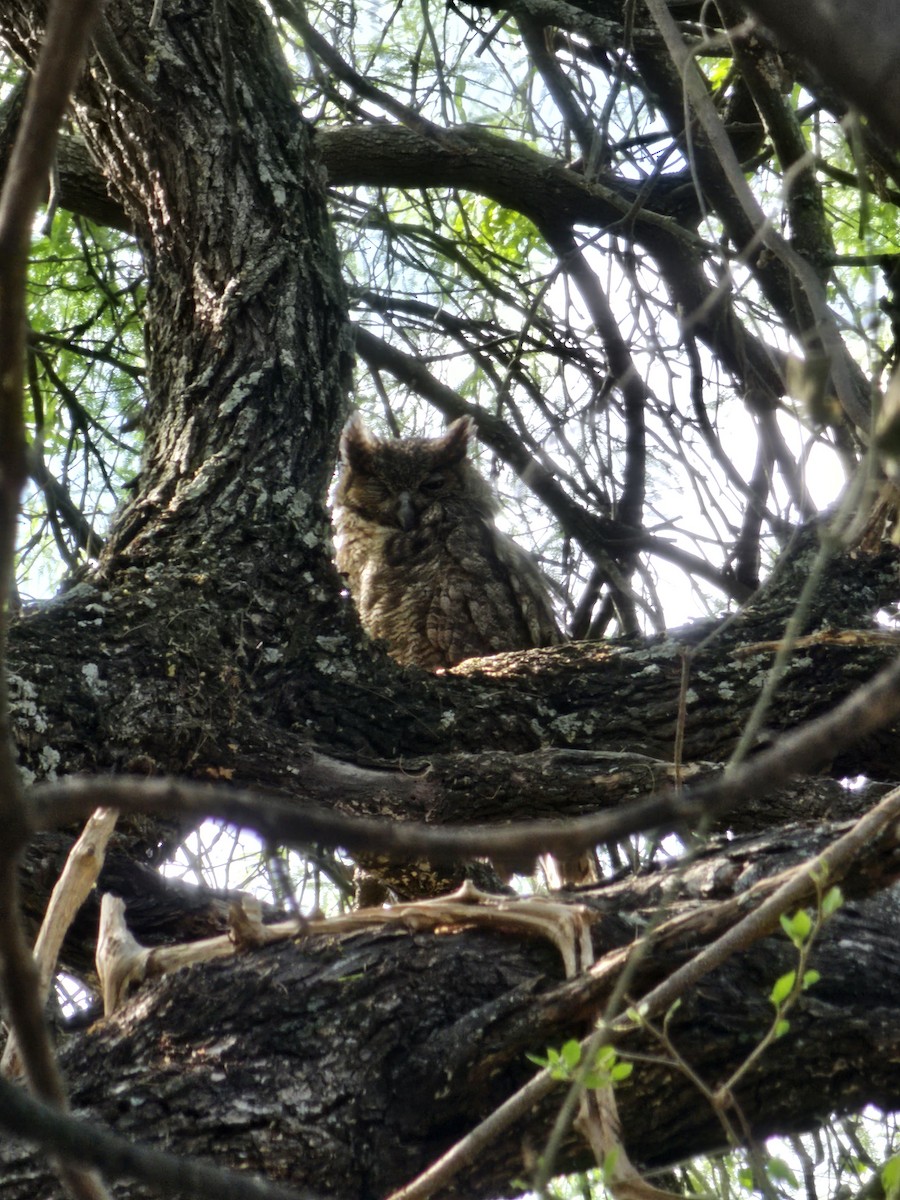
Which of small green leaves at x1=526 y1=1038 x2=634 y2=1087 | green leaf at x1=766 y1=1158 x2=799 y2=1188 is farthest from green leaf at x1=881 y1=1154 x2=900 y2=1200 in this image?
small green leaves at x1=526 y1=1038 x2=634 y2=1087

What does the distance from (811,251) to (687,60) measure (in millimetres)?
1479

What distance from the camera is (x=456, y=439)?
551cm

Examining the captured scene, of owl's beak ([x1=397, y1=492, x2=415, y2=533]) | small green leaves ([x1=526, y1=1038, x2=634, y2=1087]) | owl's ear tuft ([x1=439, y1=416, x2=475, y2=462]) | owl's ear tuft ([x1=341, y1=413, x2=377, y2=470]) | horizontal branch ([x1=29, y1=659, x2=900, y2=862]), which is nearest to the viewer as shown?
horizontal branch ([x1=29, y1=659, x2=900, y2=862])

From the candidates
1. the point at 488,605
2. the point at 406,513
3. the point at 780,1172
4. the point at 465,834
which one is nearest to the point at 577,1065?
the point at 780,1172

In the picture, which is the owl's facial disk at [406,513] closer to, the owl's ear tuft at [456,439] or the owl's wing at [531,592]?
the owl's ear tuft at [456,439]

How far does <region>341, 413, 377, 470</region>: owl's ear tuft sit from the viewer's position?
565cm

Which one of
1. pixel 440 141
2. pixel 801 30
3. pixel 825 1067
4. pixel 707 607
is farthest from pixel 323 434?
pixel 801 30

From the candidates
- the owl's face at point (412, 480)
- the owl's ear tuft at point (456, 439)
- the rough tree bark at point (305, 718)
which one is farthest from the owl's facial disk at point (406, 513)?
the rough tree bark at point (305, 718)

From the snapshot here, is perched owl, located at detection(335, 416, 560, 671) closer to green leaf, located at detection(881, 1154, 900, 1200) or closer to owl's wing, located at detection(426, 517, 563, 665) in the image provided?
owl's wing, located at detection(426, 517, 563, 665)

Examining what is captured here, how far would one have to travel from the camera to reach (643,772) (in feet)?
8.32

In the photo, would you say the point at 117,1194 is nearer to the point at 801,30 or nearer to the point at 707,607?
the point at 801,30

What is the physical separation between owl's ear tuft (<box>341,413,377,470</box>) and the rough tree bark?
1.93m

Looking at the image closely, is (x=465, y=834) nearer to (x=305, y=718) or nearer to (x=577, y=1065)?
(x=577, y=1065)

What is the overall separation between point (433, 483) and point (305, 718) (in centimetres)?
291
